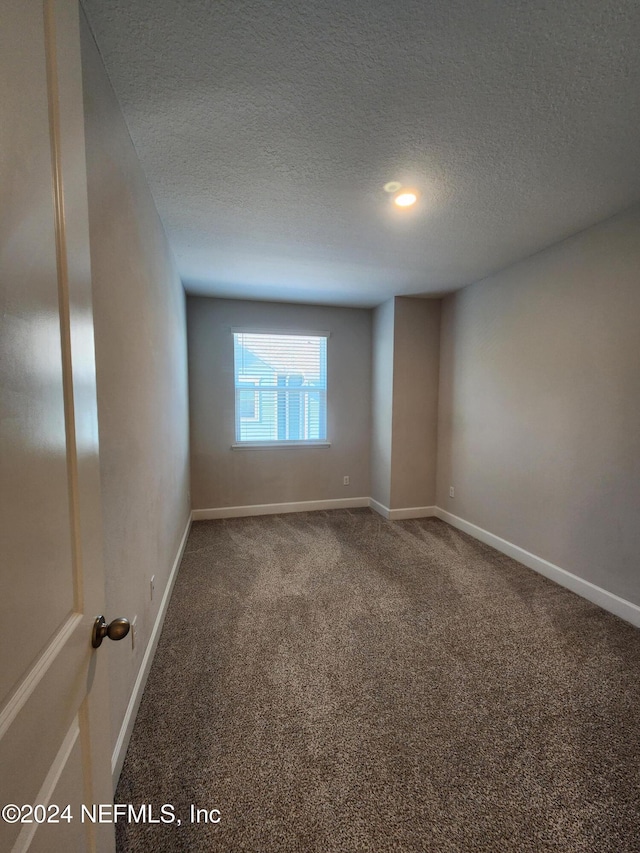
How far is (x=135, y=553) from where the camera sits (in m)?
1.54

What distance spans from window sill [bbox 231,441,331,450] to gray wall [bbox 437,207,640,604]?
1656 mm

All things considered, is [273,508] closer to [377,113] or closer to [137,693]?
[137,693]

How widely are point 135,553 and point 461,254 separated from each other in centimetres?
300

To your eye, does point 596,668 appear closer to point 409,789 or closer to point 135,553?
point 409,789

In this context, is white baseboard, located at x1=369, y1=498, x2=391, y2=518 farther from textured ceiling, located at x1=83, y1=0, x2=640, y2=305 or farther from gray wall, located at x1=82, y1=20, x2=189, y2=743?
textured ceiling, located at x1=83, y1=0, x2=640, y2=305

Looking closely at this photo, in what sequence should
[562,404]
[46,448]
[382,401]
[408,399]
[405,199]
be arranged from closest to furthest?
[46,448], [405,199], [562,404], [408,399], [382,401]

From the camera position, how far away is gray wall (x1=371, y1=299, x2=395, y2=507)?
389 cm

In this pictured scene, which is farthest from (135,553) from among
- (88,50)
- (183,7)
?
(183,7)

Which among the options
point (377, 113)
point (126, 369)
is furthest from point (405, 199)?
point (126, 369)

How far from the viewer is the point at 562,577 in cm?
254

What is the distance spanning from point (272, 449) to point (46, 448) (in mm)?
3574

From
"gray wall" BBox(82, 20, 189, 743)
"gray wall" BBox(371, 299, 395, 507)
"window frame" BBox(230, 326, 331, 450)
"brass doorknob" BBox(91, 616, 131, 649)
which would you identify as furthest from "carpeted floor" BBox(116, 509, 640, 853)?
"window frame" BBox(230, 326, 331, 450)

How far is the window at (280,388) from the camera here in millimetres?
3961

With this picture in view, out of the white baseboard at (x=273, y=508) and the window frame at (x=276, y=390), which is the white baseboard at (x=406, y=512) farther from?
the window frame at (x=276, y=390)
